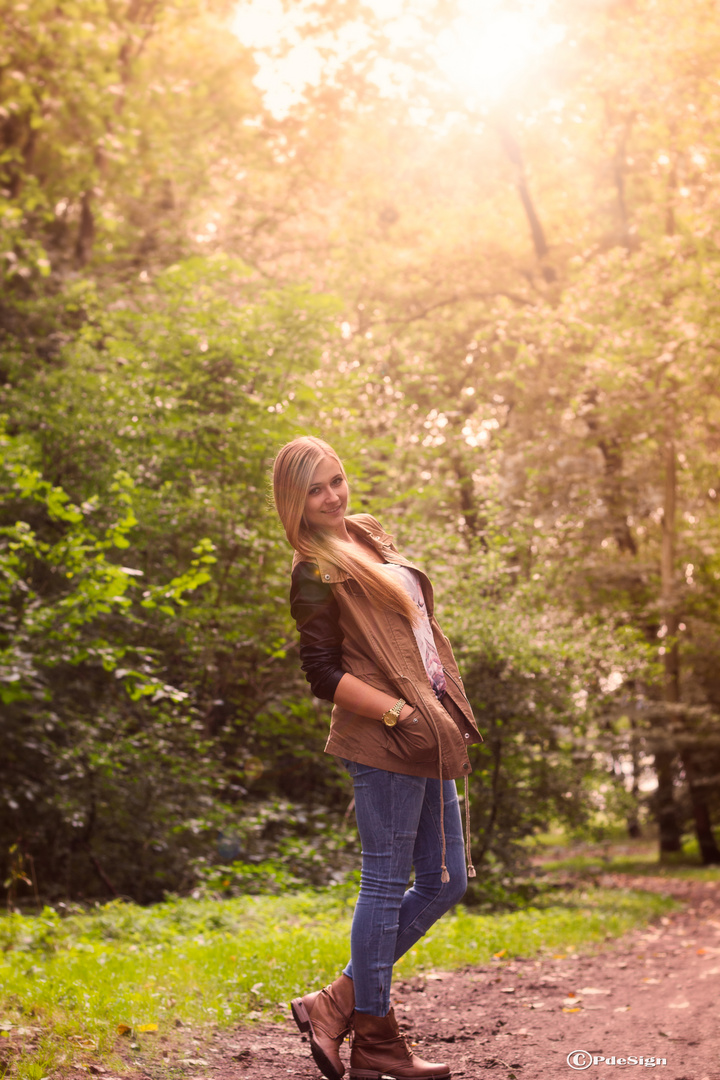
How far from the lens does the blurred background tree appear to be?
7.97 m

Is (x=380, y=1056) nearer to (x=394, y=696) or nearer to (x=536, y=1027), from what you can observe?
(x=394, y=696)

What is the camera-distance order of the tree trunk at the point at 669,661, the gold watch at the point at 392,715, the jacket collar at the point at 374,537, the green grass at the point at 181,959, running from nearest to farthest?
the gold watch at the point at 392,715, the jacket collar at the point at 374,537, the green grass at the point at 181,959, the tree trunk at the point at 669,661

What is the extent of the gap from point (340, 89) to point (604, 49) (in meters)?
5.49

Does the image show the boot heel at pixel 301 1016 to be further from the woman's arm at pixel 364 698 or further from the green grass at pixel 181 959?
the woman's arm at pixel 364 698

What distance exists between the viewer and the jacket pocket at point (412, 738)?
2883 mm

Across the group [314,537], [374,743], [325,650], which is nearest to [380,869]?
[374,743]

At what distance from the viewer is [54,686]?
7555 millimetres

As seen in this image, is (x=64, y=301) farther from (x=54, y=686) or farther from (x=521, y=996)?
(x=521, y=996)

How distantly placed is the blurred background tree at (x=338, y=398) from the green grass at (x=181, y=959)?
1578 mm

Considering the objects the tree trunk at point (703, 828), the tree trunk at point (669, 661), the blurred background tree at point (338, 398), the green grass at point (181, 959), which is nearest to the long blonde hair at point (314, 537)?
Answer: the green grass at point (181, 959)

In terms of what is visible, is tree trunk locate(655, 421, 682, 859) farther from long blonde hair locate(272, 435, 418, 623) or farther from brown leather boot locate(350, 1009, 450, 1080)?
long blonde hair locate(272, 435, 418, 623)

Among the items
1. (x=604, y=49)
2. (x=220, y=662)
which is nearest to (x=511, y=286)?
(x=604, y=49)

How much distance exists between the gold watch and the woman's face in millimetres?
671

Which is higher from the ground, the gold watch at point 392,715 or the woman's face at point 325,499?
the woman's face at point 325,499
